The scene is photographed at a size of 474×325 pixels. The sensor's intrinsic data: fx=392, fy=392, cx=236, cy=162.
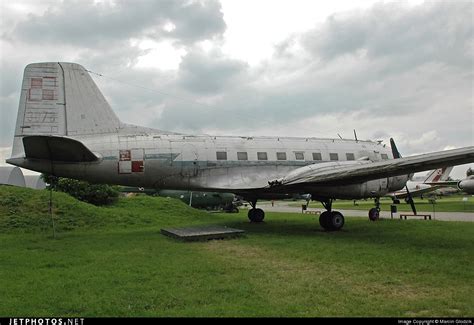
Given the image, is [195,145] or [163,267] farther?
[195,145]

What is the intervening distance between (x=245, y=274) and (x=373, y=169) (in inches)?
256

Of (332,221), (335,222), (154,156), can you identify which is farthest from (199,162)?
(335,222)

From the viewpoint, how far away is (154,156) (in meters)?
15.1

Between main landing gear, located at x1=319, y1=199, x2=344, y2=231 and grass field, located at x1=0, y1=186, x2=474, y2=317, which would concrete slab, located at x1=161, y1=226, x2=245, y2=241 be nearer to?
grass field, located at x1=0, y1=186, x2=474, y2=317

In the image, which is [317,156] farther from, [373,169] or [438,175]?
[438,175]

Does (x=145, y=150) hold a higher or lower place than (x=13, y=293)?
higher

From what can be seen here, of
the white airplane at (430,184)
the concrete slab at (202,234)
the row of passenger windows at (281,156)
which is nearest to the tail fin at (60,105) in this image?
the row of passenger windows at (281,156)

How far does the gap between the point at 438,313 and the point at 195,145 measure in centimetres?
1198

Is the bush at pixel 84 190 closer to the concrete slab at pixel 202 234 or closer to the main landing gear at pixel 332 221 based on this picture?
the concrete slab at pixel 202 234

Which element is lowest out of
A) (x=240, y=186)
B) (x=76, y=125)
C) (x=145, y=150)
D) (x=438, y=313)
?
(x=438, y=313)

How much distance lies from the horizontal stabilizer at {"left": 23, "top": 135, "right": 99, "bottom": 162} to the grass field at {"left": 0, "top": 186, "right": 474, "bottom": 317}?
9.33 feet

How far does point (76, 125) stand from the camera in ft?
47.6

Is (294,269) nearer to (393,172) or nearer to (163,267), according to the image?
(163,267)

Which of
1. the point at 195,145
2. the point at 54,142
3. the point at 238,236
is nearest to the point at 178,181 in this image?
the point at 195,145
